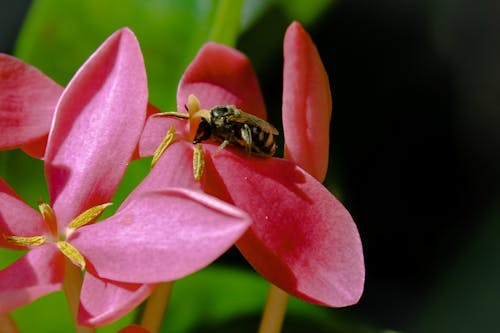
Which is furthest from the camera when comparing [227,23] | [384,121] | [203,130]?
[384,121]

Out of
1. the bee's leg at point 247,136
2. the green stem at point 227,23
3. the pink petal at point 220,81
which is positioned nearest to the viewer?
the bee's leg at point 247,136

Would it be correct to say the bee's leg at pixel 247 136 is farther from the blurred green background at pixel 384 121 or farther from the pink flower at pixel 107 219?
the blurred green background at pixel 384 121

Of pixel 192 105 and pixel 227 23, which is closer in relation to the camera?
pixel 192 105

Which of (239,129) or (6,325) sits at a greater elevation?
(239,129)

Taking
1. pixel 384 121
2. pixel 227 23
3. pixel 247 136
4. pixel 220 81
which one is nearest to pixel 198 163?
pixel 247 136

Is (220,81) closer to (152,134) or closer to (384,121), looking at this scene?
(152,134)

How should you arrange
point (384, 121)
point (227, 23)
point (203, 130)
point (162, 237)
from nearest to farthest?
point (162, 237) < point (203, 130) < point (227, 23) < point (384, 121)

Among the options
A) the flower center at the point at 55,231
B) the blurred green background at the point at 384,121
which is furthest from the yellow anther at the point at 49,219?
the blurred green background at the point at 384,121

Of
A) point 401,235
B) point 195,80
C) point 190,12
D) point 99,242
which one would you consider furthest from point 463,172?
point 99,242
